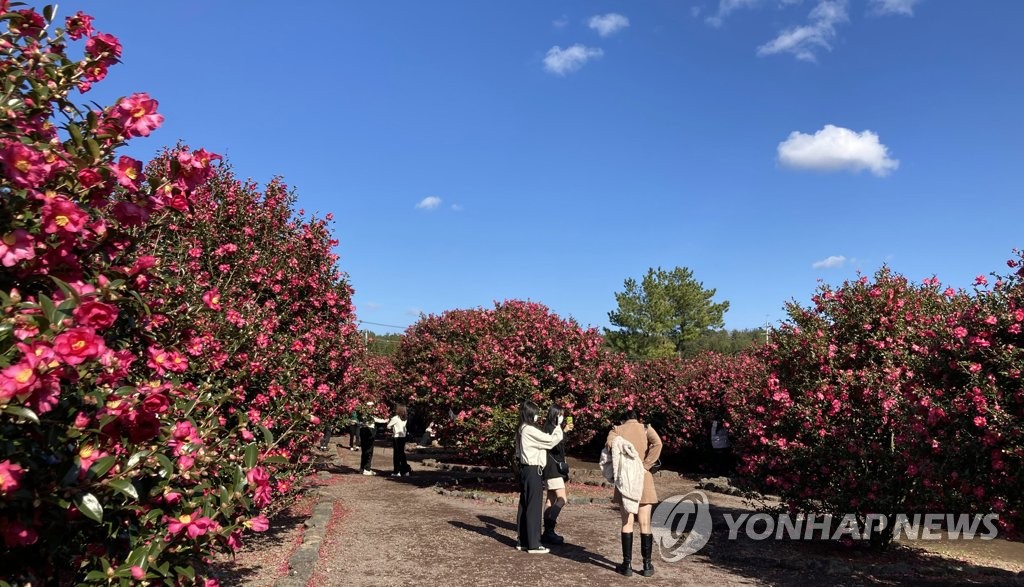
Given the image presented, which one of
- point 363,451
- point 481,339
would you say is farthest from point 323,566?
point 363,451

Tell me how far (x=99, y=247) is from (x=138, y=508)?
41.4 inches

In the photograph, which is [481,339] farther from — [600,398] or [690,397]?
[690,397]

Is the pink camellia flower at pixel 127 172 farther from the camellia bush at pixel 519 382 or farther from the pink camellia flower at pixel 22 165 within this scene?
the camellia bush at pixel 519 382

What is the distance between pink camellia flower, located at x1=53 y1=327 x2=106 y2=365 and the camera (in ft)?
5.77

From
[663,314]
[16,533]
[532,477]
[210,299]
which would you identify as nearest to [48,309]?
[16,533]

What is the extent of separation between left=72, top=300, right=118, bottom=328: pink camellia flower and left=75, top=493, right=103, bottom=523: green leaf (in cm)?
60

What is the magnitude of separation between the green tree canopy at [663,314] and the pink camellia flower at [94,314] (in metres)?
41.8

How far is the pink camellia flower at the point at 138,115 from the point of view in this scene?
2.47 metres

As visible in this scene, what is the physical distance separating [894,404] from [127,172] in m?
7.93

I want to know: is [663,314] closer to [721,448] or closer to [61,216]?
[721,448]

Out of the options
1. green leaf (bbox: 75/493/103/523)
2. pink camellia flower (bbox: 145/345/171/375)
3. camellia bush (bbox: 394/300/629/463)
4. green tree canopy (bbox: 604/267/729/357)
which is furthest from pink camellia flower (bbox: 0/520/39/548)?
green tree canopy (bbox: 604/267/729/357)

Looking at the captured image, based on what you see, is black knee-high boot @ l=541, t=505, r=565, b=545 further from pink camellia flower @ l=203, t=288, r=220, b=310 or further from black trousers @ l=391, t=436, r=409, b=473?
black trousers @ l=391, t=436, r=409, b=473

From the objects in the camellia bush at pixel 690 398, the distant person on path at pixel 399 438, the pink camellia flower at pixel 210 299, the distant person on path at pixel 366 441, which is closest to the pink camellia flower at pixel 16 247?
the pink camellia flower at pixel 210 299

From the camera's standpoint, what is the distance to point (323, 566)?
291 inches
